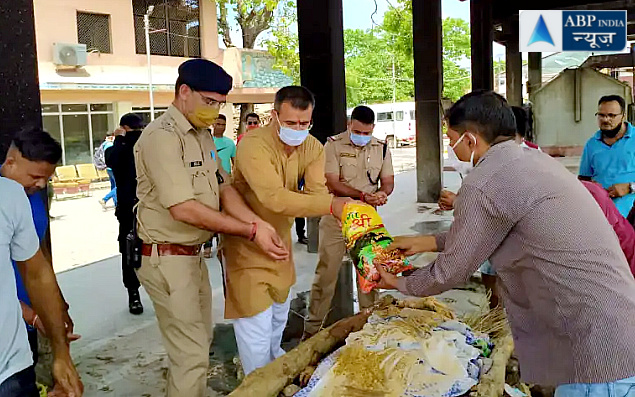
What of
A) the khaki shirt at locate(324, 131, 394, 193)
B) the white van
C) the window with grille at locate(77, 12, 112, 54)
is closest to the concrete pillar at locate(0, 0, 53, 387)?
the khaki shirt at locate(324, 131, 394, 193)

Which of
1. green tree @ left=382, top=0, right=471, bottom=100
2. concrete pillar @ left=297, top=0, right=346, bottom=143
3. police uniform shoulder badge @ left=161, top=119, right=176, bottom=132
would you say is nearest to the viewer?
police uniform shoulder badge @ left=161, top=119, right=176, bottom=132

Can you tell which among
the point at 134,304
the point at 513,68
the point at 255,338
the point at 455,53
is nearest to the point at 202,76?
the point at 255,338

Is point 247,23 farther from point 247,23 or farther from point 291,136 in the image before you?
point 291,136

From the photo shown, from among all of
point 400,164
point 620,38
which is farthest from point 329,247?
point 400,164

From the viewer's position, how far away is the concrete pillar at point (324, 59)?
724cm

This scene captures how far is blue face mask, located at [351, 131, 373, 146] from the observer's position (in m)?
5.36

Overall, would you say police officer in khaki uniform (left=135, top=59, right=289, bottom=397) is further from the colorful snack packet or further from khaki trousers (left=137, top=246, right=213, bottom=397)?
the colorful snack packet

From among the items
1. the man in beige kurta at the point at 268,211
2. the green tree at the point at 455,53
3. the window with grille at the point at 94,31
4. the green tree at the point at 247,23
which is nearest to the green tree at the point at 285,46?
the green tree at the point at 247,23

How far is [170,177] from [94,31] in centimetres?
1784

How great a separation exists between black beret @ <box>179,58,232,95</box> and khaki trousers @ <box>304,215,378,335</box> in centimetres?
220

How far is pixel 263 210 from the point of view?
3.44 m

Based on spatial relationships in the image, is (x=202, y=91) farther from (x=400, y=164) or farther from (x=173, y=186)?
(x=400, y=164)

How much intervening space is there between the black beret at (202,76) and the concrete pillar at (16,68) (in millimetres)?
969

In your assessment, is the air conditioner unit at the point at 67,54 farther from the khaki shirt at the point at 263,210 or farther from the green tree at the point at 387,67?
the green tree at the point at 387,67
